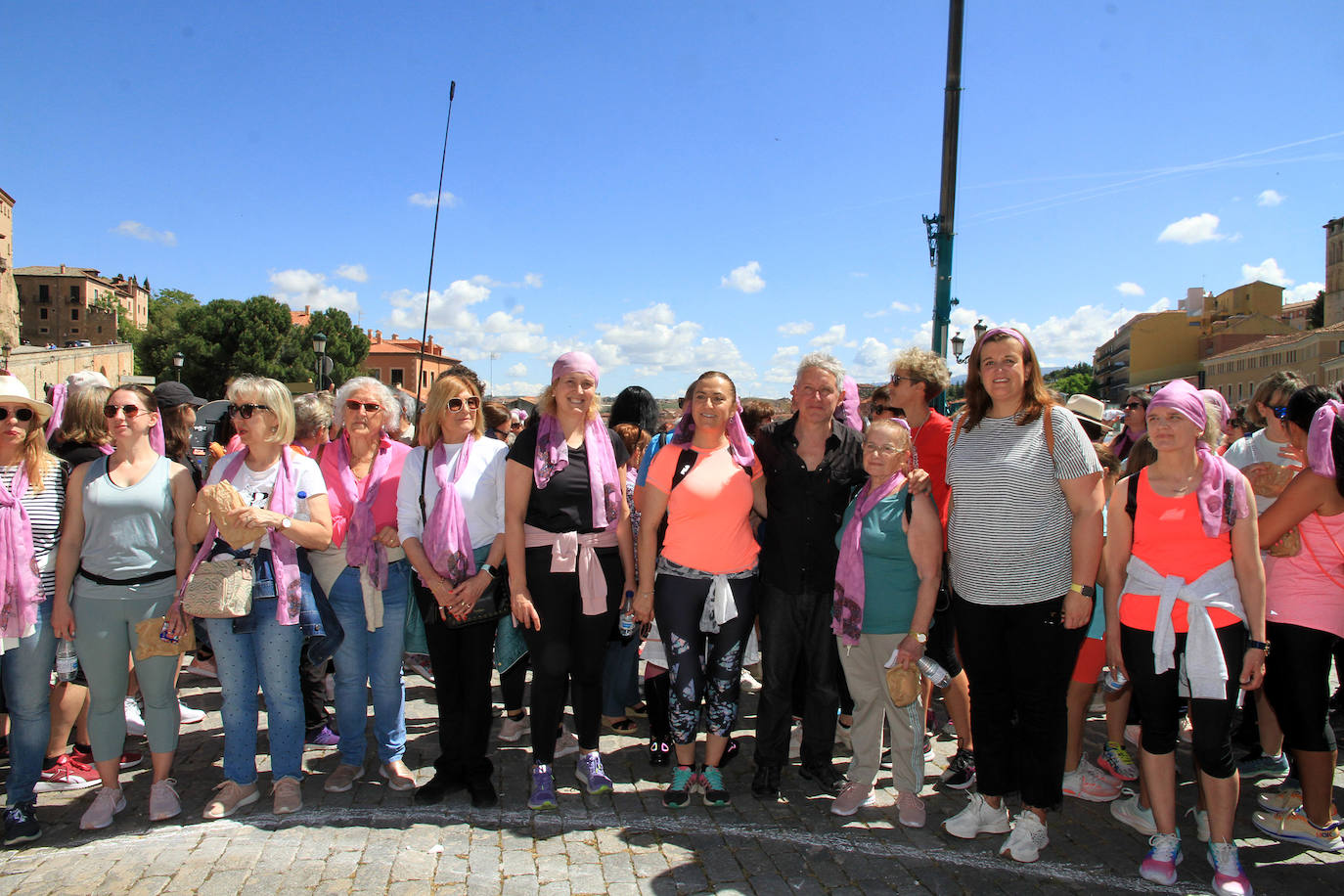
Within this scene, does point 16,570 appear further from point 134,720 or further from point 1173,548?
point 1173,548

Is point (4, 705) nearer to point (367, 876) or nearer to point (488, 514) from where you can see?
point (367, 876)

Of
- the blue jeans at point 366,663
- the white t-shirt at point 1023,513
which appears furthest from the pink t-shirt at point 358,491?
the white t-shirt at point 1023,513

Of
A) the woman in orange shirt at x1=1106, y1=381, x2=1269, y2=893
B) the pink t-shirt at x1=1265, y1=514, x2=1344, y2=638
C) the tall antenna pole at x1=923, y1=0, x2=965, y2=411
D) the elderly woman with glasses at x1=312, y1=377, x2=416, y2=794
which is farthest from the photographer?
the tall antenna pole at x1=923, y1=0, x2=965, y2=411

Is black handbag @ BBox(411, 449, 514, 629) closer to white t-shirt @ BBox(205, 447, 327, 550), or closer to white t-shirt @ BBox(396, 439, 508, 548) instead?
white t-shirt @ BBox(396, 439, 508, 548)

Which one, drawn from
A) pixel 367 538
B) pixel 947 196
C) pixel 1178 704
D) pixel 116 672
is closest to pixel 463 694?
pixel 367 538

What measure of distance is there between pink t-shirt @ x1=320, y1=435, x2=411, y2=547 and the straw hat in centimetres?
119

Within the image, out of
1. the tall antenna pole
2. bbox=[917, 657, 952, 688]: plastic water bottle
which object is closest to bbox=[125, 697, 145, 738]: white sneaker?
bbox=[917, 657, 952, 688]: plastic water bottle

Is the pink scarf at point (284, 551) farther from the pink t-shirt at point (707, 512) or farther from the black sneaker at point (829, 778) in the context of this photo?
the black sneaker at point (829, 778)

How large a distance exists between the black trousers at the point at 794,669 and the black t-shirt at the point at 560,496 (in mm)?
944

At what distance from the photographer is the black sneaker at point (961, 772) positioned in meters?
3.84

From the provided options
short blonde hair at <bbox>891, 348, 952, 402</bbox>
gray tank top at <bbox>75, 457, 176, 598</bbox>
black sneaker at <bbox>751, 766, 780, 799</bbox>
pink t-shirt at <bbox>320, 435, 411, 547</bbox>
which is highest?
short blonde hair at <bbox>891, 348, 952, 402</bbox>

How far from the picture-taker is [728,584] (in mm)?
3527

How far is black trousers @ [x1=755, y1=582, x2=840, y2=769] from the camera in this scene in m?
3.60

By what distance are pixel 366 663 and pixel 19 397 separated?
1.94 meters
